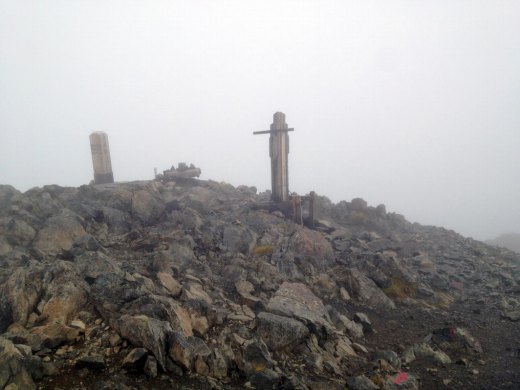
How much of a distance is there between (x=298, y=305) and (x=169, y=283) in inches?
114

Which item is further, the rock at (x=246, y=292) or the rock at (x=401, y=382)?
the rock at (x=246, y=292)

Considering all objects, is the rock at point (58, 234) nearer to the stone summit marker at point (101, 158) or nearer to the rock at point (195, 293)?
the rock at point (195, 293)

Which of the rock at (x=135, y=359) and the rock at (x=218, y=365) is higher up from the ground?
the rock at (x=135, y=359)

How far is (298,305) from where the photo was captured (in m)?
7.45

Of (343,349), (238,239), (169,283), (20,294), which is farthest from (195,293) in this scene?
(238,239)

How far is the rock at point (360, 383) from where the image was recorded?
17.6 feet

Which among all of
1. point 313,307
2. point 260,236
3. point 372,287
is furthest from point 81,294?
point 372,287

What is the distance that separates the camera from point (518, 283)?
36.3 feet

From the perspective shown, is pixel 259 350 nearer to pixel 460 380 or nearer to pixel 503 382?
pixel 460 380

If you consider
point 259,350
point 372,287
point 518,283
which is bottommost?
point 518,283

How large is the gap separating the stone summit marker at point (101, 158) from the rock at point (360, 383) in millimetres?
15784

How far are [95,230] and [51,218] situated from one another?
1245 mm

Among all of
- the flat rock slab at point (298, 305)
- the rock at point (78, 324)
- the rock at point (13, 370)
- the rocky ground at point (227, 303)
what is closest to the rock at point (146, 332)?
the rocky ground at point (227, 303)

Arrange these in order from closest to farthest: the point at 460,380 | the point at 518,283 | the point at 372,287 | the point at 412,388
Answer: the point at 412,388 < the point at 460,380 < the point at 372,287 < the point at 518,283
